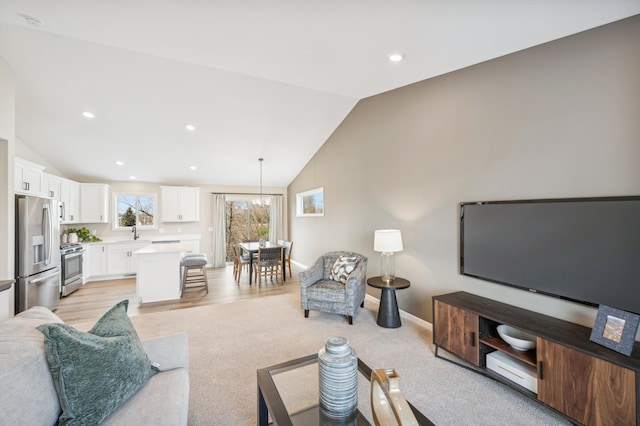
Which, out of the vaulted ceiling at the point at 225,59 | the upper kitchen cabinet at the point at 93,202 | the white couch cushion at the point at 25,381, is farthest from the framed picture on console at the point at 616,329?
the upper kitchen cabinet at the point at 93,202

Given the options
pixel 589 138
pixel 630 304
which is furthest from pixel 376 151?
pixel 630 304

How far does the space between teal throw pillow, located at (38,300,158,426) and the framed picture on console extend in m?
2.76

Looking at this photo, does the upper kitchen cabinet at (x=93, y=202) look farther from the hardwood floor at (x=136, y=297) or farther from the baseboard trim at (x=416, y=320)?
the baseboard trim at (x=416, y=320)

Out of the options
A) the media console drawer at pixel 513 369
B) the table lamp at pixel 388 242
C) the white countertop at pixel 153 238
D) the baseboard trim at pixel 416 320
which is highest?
the table lamp at pixel 388 242

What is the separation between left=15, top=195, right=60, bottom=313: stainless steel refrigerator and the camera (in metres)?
3.17

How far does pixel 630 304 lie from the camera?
1.77m

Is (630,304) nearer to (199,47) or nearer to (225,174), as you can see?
(199,47)

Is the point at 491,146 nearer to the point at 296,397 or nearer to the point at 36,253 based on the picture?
the point at 296,397

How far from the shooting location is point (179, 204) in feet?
22.5

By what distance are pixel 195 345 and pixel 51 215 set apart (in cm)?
301

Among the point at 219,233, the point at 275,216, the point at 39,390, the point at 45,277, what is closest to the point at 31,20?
the point at 39,390

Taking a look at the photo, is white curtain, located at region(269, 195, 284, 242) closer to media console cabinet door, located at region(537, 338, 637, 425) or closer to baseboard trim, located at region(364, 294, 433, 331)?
baseboard trim, located at region(364, 294, 433, 331)

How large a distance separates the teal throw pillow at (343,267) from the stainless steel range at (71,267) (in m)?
4.62

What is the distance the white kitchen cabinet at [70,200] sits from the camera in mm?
5191
